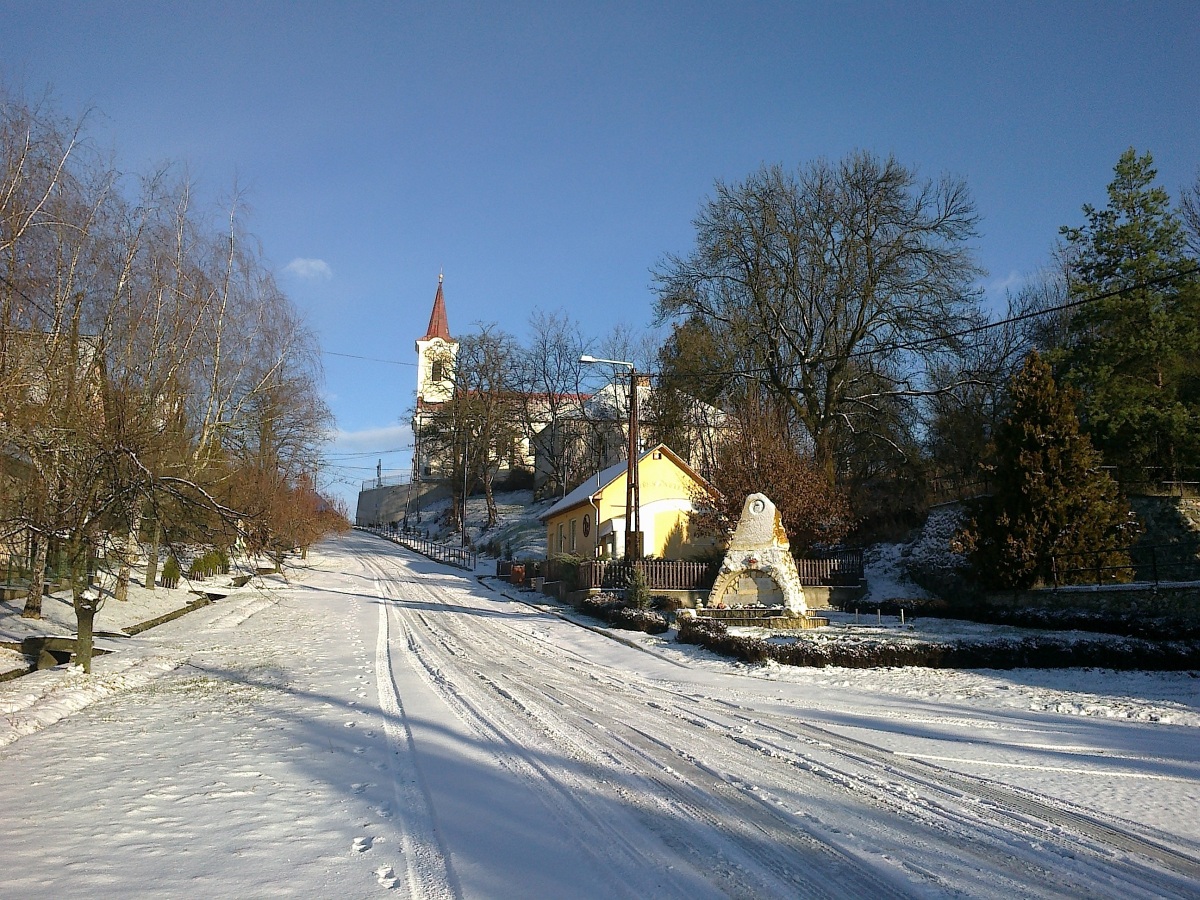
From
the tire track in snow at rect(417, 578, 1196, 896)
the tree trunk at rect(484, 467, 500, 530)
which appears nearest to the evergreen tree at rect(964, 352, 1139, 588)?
the tire track in snow at rect(417, 578, 1196, 896)

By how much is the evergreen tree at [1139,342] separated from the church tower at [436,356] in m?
46.5

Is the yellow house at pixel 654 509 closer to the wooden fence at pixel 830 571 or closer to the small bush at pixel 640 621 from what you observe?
the wooden fence at pixel 830 571

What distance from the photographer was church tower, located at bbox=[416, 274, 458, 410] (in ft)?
213

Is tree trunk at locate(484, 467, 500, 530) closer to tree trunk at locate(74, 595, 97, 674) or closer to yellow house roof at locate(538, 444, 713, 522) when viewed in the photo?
yellow house roof at locate(538, 444, 713, 522)

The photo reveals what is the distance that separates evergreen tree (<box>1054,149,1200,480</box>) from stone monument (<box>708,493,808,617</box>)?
35.5 ft

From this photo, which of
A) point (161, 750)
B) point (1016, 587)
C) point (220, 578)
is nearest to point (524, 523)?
point (220, 578)

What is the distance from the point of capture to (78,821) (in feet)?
19.0

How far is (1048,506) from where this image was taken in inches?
798

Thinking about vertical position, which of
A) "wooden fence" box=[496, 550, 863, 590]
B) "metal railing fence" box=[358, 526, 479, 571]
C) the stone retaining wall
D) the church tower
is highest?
the church tower

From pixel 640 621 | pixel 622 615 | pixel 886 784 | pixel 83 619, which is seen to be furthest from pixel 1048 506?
pixel 83 619

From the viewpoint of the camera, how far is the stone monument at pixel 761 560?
20562mm

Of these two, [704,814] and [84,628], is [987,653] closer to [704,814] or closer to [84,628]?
[704,814]

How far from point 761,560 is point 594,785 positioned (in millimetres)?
14441

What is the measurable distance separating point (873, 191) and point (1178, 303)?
10.6m
